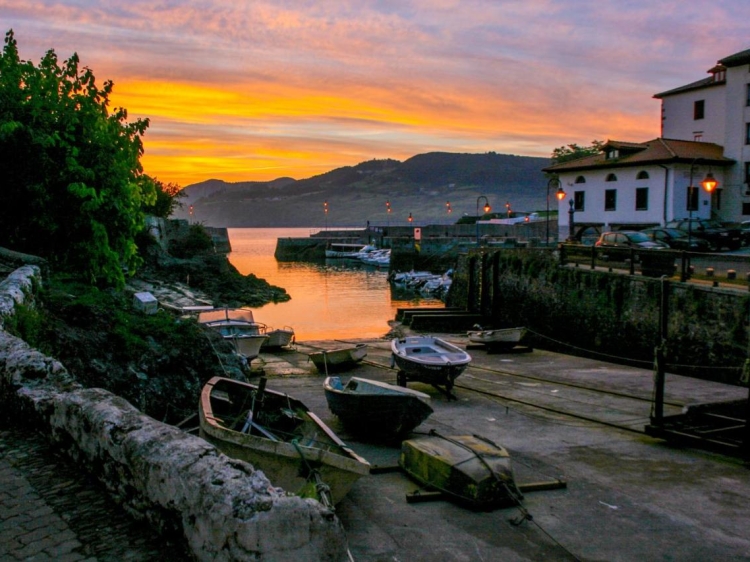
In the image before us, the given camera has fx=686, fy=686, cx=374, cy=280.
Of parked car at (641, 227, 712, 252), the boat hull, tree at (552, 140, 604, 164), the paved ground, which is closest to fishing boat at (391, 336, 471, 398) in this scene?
the paved ground

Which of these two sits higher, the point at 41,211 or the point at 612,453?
the point at 41,211

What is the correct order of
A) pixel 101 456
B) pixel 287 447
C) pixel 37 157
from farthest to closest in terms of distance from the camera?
pixel 37 157, pixel 287 447, pixel 101 456

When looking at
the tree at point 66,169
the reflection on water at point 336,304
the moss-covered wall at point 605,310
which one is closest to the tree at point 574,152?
the reflection on water at point 336,304

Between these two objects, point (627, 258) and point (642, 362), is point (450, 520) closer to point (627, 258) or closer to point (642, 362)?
point (642, 362)

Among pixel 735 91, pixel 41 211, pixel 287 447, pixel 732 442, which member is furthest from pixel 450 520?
pixel 735 91

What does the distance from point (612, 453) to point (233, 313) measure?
63.2 ft

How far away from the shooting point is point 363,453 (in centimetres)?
1314

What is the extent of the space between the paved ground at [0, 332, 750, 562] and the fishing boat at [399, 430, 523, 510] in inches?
7.9

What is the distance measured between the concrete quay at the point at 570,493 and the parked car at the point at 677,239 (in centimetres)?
1646

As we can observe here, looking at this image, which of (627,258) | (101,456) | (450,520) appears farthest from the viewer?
(627,258)

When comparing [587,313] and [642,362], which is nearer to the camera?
[642,362]

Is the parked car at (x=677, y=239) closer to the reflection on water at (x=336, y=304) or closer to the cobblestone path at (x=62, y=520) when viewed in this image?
the reflection on water at (x=336, y=304)

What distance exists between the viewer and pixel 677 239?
117ft

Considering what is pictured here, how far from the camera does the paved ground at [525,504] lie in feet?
17.6
